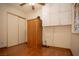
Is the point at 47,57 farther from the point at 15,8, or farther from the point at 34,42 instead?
the point at 15,8

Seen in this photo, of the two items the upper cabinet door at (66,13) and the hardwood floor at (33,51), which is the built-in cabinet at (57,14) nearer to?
the upper cabinet door at (66,13)

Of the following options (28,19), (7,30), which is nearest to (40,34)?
(28,19)

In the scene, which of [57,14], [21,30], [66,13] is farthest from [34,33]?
[66,13]

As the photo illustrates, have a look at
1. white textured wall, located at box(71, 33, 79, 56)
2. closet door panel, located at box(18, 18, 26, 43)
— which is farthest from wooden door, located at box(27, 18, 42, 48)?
white textured wall, located at box(71, 33, 79, 56)

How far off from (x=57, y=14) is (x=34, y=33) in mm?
419

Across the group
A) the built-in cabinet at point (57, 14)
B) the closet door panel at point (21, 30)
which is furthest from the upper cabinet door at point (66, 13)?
the closet door panel at point (21, 30)

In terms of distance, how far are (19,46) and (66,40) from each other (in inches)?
25.8

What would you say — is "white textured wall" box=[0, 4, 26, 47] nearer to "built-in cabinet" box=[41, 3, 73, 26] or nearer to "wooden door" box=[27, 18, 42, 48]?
"wooden door" box=[27, 18, 42, 48]

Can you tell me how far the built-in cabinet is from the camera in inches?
53.2

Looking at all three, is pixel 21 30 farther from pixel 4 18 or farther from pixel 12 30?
pixel 4 18

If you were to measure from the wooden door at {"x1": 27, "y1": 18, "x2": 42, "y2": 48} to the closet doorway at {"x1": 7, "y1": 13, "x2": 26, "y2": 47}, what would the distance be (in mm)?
73

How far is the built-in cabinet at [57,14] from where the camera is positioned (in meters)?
1.35

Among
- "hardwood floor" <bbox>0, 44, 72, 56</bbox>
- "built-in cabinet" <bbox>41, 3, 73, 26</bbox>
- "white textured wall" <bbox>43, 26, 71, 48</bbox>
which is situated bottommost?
"hardwood floor" <bbox>0, 44, 72, 56</bbox>

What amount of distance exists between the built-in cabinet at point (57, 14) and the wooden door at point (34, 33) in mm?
103
